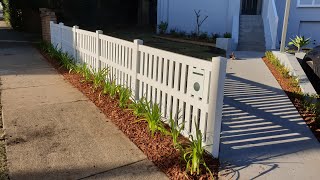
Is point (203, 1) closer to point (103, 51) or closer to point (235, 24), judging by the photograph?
point (235, 24)

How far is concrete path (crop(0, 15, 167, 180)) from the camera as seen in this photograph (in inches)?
136

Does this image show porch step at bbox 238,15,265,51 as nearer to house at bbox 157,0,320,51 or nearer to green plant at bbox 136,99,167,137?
house at bbox 157,0,320,51

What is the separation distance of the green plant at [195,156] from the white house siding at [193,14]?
1252cm

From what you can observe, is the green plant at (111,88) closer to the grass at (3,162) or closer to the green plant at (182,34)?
the grass at (3,162)

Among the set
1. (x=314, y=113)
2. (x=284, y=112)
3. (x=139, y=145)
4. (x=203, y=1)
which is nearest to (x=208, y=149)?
(x=139, y=145)

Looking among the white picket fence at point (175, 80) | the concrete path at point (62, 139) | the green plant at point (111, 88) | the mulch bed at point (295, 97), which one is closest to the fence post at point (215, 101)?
the white picket fence at point (175, 80)

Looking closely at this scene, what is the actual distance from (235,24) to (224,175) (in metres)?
11.5

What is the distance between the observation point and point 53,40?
11.4 m

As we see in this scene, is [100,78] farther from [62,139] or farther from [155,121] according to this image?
[155,121]

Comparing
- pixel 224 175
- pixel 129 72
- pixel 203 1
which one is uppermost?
pixel 203 1

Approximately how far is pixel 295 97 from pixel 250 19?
950 centimetres

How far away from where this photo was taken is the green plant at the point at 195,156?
338 cm

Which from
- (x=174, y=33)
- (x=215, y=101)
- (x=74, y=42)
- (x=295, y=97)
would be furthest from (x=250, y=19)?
(x=215, y=101)

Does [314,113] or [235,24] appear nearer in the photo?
[314,113]
